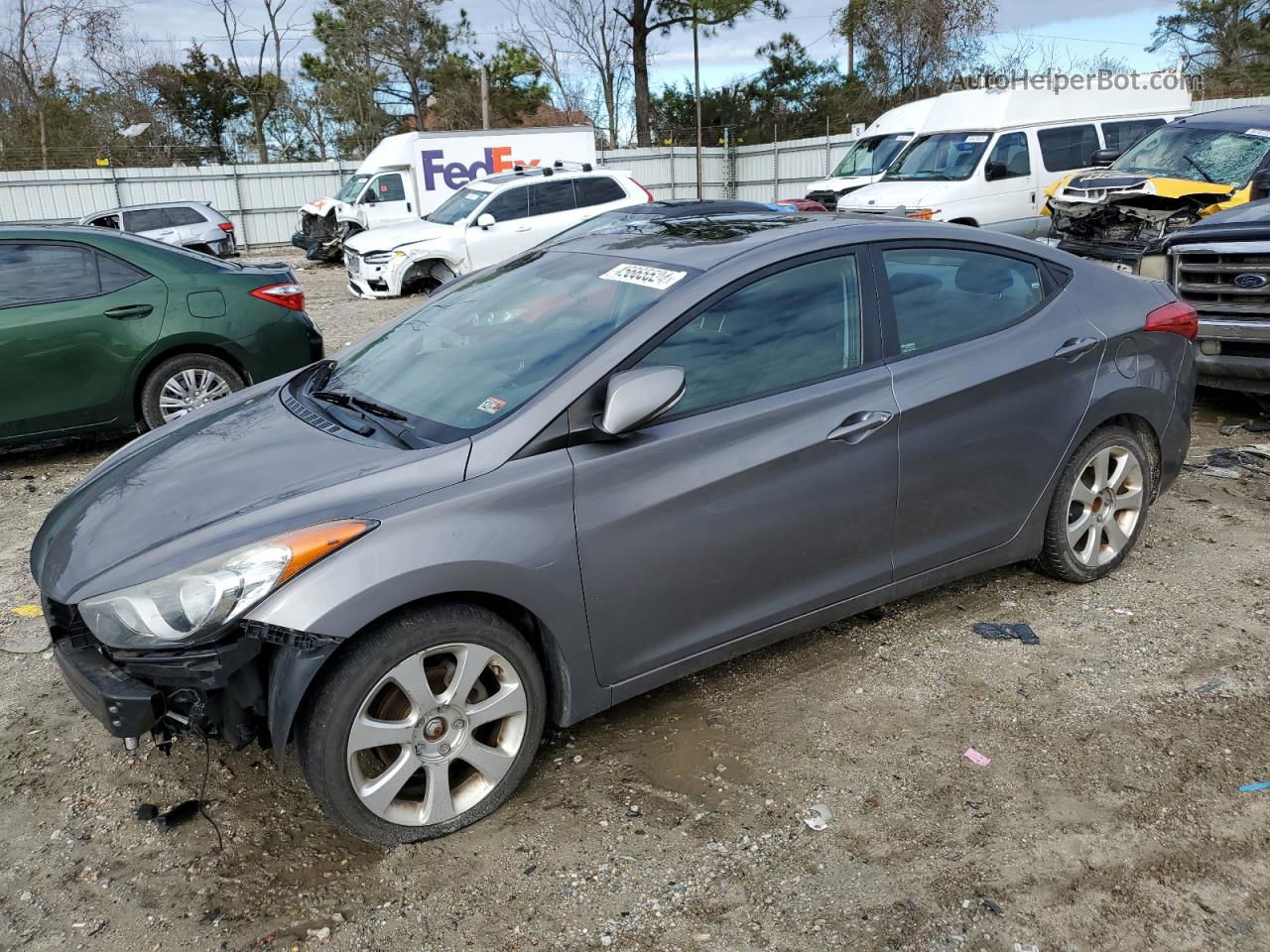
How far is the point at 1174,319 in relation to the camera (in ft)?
14.1

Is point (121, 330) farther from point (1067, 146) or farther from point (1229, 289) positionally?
point (1067, 146)

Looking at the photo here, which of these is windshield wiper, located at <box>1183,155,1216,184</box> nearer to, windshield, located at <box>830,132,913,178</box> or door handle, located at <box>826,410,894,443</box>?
windshield, located at <box>830,132,913,178</box>

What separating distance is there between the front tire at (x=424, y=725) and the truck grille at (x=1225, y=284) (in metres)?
5.70

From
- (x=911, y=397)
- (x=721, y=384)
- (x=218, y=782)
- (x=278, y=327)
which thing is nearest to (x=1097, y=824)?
(x=911, y=397)

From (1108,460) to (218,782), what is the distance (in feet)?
11.8

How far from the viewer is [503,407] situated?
3.05 m

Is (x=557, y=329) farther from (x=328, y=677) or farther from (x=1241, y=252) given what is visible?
(x=1241, y=252)

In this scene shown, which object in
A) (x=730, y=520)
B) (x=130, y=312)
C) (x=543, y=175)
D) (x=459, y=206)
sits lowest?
(x=730, y=520)

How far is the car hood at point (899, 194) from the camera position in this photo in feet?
42.6

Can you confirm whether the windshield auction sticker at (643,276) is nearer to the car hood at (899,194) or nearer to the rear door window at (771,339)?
the rear door window at (771,339)

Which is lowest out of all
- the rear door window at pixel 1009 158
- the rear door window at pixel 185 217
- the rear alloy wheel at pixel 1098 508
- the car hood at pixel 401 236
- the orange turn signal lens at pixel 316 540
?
the rear alloy wheel at pixel 1098 508

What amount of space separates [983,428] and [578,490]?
1.68 meters

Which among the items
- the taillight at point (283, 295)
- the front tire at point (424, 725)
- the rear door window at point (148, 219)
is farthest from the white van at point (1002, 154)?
the rear door window at point (148, 219)

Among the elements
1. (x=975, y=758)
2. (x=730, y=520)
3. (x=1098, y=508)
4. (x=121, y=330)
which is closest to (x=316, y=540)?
(x=730, y=520)
